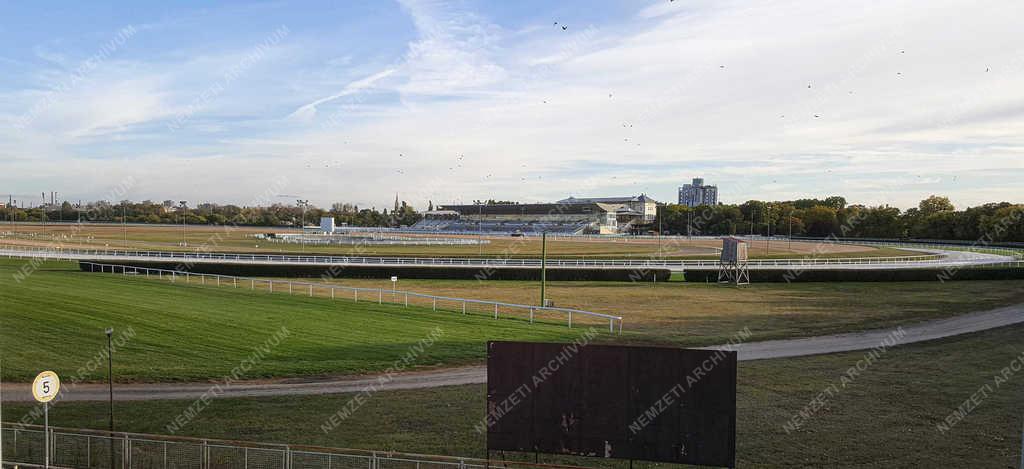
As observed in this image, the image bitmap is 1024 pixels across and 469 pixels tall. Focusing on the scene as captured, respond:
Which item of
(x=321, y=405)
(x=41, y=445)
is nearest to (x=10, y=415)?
(x=41, y=445)

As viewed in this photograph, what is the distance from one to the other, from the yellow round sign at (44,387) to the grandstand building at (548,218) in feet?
435

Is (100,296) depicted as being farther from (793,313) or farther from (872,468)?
(793,313)

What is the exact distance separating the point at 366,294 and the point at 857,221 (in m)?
107

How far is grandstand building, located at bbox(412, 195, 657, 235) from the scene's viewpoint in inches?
6038

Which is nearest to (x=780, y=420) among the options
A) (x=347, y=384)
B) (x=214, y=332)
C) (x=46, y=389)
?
(x=347, y=384)

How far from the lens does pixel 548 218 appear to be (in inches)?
6688

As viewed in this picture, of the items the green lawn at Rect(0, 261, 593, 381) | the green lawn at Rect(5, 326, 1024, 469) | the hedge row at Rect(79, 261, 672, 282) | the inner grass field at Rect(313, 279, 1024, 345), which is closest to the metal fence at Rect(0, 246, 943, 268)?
the hedge row at Rect(79, 261, 672, 282)

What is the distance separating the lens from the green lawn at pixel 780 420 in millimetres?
12531

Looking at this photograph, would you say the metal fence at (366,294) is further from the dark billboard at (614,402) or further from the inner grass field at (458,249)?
the inner grass field at (458,249)

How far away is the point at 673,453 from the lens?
33.8 ft

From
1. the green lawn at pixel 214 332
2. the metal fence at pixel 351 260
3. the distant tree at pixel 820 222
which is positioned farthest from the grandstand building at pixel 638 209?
the green lawn at pixel 214 332

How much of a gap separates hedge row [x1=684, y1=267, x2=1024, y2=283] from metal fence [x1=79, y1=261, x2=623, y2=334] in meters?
20.7

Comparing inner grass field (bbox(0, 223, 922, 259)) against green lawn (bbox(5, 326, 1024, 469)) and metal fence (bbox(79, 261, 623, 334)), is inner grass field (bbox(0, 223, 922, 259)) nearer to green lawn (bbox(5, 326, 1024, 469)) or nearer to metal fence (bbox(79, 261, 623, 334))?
metal fence (bbox(79, 261, 623, 334))

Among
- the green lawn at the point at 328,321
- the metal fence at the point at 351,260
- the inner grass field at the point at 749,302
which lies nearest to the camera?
the green lawn at the point at 328,321
